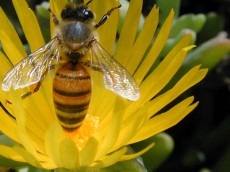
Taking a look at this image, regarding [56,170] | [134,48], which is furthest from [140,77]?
[56,170]

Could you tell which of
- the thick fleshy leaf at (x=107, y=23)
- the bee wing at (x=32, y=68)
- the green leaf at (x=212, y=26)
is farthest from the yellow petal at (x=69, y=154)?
the green leaf at (x=212, y=26)

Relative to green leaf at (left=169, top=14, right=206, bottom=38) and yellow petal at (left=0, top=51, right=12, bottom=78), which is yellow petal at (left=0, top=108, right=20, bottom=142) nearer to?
yellow petal at (left=0, top=51, right=12, bottom=78)

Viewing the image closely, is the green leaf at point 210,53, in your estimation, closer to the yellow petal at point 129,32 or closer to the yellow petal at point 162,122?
the yellow petal at point 129,32

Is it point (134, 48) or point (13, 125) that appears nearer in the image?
point (13, 125)

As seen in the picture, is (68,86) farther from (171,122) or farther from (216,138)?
(216,138)

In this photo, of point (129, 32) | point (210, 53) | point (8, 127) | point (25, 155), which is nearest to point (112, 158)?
point (25, 155)

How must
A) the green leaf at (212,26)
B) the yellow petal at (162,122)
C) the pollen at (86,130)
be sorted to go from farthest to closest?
the green leaf at (212,26)
the pollen at (86,130)
the yellow petal at (162,122)

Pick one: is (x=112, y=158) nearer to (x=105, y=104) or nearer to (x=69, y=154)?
(x=69, y=154)
